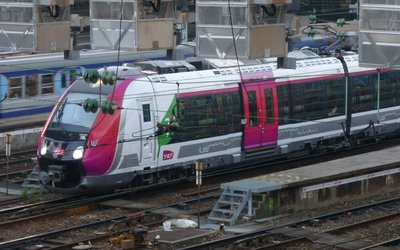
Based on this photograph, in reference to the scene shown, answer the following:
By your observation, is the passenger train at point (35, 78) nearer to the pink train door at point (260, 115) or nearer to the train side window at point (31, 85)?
the train side window at point (31, 85)

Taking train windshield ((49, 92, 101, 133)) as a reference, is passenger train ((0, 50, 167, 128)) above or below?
below

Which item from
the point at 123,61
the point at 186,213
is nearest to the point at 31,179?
the point at 186,213

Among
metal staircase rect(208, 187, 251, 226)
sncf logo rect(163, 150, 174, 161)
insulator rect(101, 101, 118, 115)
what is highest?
insulator rect(101, 101, 118, 115)

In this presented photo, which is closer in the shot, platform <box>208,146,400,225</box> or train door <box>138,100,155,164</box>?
platform <box>208,146,400,225</box>

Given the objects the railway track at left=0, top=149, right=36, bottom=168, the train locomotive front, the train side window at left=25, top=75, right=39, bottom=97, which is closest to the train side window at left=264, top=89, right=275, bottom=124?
the train locomotive front

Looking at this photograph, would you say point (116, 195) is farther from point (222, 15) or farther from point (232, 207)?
point (222, 15)

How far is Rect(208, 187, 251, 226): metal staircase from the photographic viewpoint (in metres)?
22.0

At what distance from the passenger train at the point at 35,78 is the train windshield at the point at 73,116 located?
8.79 metres

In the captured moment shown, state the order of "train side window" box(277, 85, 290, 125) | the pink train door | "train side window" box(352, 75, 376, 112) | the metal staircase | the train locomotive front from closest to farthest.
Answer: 1. the metal staircase
2. the train locomotive front
3. the pink train door
4. "train side window" box(277, 85, 290, 125)
5. "train side window" box(352, 75, 376, 112)

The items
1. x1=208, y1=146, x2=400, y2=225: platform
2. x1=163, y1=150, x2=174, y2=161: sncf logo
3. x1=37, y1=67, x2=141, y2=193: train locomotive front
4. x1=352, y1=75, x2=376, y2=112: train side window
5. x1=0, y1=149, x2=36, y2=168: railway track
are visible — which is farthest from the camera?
x1=0, y1=149, x2=36, y2=168: railway track

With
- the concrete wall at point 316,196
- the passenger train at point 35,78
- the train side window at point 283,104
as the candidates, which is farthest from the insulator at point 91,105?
the passenger train at point 35,78

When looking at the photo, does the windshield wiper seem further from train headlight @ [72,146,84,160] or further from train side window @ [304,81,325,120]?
train side window @ [304,81,325,120]

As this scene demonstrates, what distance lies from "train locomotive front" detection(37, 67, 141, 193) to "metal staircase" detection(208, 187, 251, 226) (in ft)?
8.36

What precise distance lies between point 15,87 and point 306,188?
13.6 meters
